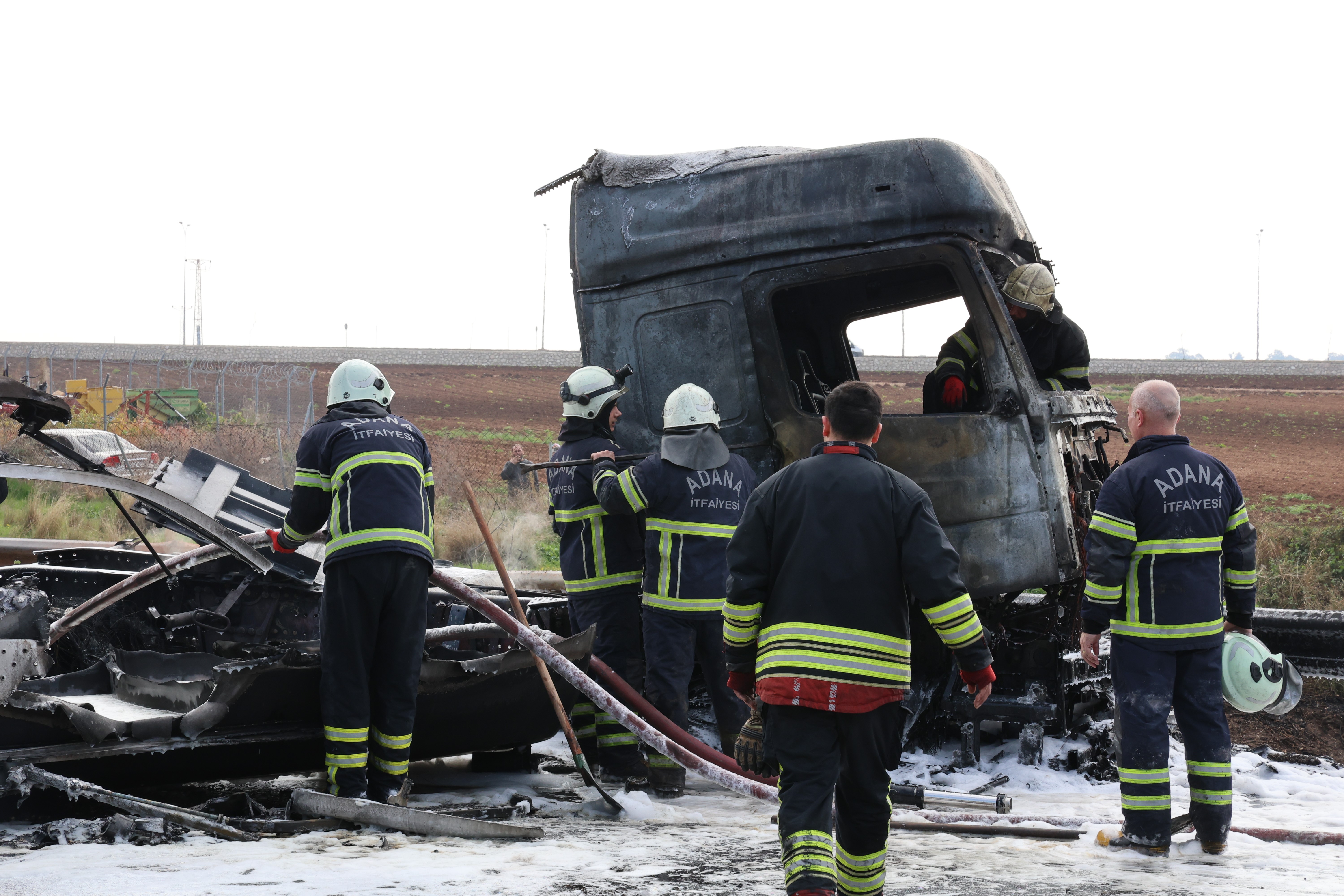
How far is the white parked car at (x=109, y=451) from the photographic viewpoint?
16.4ft

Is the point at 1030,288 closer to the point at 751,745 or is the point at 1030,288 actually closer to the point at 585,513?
the point at 585,513

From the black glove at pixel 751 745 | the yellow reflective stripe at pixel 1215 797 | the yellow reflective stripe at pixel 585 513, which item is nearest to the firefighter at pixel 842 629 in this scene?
the black glove at pixel 751 745

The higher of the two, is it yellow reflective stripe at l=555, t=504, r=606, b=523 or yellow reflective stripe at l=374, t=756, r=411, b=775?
yellow reflective stripe at l=555, t=504, r=606, b=523

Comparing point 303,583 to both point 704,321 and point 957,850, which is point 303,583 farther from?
point 957,850

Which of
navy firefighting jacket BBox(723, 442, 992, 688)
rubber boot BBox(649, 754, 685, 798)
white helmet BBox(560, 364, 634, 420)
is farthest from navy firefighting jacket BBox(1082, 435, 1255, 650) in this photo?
white helmet BBox(560, 364, 634, 420)

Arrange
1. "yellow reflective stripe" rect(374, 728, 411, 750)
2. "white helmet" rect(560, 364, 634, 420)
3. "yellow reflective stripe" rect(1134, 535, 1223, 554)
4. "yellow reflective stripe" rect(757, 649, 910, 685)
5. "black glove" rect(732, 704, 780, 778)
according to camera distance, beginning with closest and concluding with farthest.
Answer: "yellow reflective stripe" rect(757, 649, 910, 685)
"black glove" rect(732, 704, 780, 778)
"yellow reflective stripe" rect(1134, 535, 1223, 554)
"yellow reflective stripe" rect(374, 728, 411, 750)
"white helmet" rect(560, 364, 634, 420)

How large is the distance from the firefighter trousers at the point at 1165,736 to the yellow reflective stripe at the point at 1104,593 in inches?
7.1

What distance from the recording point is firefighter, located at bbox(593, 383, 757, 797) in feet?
17.4

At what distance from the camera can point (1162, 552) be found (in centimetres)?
441

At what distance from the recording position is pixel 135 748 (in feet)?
14.0

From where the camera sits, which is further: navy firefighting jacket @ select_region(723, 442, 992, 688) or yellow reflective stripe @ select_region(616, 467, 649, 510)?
yellow reflective stripe @ select_region(616, 467, 649, 510)

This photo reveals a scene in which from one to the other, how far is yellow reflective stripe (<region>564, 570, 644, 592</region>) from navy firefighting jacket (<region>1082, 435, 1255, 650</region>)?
7.24ft

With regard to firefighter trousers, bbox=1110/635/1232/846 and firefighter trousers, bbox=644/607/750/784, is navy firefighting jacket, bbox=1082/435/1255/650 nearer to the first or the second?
firefighter trousers, bbox=1110/635/1232/846

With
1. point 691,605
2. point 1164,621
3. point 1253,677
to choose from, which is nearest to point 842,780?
point 1164,621
